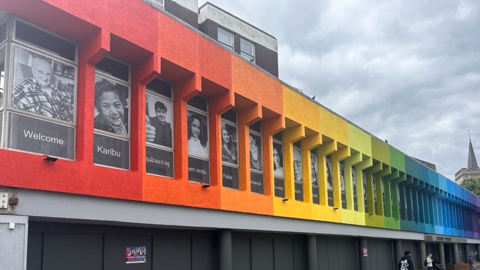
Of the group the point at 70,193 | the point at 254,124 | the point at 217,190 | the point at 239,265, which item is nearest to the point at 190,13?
the point at 254,124

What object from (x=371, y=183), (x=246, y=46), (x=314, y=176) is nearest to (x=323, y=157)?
(x=314, y=176)

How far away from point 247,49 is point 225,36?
1493mm

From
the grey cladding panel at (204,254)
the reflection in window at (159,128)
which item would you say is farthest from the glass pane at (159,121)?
the grey cladding panel at (204,254)

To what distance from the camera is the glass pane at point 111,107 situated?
1230 cm

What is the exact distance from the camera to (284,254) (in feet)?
64.8

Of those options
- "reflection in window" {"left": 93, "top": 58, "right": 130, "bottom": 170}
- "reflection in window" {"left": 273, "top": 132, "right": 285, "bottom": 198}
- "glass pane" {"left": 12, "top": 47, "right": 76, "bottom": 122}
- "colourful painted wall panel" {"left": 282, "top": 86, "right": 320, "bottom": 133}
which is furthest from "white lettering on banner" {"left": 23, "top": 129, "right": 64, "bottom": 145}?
"reflection in window" {"left": 273, "top": 132, "right": 285, "bottom": 198}

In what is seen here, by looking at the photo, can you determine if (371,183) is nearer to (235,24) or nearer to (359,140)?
(359,140)

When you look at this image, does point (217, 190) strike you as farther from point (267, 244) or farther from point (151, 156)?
point (267, 244)

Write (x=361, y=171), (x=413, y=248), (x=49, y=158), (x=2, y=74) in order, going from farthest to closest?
(x=413, y=248) < (x=361, y=171) < (x=2, y=74) < (x=49, y=158)

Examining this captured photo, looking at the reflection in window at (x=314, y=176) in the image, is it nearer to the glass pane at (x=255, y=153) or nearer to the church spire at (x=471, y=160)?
the glass pane at (x=255, y=153)

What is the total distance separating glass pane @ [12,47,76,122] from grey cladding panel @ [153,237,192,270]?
460 centimetres

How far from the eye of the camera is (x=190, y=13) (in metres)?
20.2

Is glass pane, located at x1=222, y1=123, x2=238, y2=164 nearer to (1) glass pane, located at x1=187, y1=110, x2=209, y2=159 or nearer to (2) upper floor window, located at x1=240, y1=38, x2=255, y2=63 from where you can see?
(1) glass pane, located at x1=187, y1=110, x2=209, y2=159

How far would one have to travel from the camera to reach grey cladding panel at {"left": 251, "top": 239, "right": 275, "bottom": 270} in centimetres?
1798
